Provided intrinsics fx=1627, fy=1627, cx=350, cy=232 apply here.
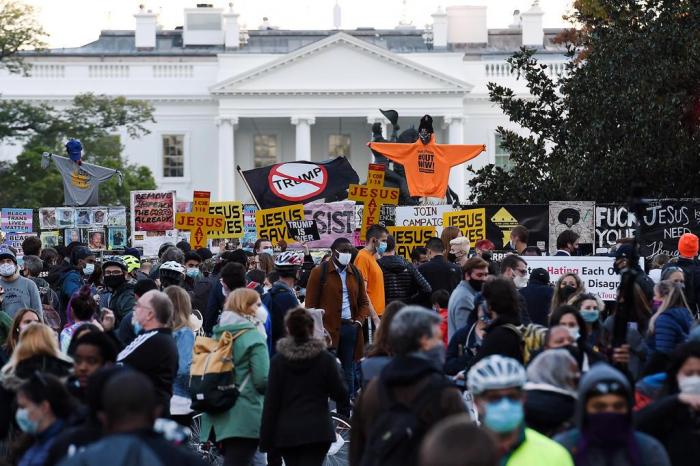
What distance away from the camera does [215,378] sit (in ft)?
29.0

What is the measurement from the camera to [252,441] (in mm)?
9055

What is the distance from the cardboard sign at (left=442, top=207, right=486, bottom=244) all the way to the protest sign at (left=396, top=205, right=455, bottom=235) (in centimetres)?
52

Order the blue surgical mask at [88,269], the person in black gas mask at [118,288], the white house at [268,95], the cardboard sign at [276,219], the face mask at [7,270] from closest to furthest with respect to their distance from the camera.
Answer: the person in black gas mask at [118,288], the face mask at [7,270], the blue surgical mask at [88,269], the cardboard sign at [276,219], the white house at [268,95]

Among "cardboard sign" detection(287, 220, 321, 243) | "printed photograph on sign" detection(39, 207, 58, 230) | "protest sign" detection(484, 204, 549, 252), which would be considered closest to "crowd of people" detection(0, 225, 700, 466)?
"cardboard sign" detection(287, 220, 321, 243)

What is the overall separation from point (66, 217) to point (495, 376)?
53.5 feet

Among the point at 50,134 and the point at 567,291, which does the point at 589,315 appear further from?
the point at 50,134

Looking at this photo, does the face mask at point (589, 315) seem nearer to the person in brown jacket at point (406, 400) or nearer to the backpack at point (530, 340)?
the backpack at point (530, 340)

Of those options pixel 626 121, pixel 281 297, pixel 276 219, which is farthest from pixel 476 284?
pixel 626 121

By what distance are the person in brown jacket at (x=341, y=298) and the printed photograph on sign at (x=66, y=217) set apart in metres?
9.00

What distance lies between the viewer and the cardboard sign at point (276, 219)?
18141 mm

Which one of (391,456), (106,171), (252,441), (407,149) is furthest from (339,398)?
(106,171)

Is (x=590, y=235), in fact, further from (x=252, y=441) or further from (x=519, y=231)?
(x=252, y=441)

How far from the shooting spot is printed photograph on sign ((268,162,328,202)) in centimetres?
1928

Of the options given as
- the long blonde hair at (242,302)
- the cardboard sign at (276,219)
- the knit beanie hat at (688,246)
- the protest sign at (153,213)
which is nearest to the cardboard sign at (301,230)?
the cardboard sign at (276,219)
